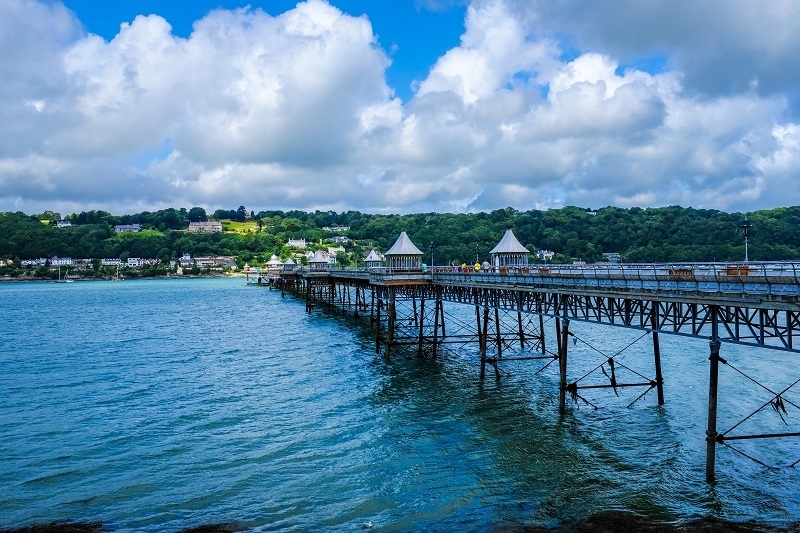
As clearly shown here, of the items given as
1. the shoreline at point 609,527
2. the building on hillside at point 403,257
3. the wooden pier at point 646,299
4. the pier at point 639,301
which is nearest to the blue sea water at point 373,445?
the shoreline at point 609,527

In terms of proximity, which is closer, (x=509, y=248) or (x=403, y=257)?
(x=509, y=248)

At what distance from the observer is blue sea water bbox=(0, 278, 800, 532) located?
18.9 meters

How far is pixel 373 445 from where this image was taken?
83.5 ft

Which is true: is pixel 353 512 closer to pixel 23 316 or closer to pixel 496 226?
pixel 23 316

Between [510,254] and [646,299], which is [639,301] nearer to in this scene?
[646,299]

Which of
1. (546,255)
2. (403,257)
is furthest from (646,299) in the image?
(546,255)

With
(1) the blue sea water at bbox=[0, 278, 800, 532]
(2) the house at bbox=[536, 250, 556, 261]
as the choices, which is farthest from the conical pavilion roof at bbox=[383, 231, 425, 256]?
(2) the house at bbox=[536, 250, 556, 261]

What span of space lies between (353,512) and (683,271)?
53.0ft

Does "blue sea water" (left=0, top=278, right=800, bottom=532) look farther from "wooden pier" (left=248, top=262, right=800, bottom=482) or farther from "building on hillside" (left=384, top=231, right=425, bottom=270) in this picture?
"building on hillside" (left=384, top=231, right=425, bottom=270)

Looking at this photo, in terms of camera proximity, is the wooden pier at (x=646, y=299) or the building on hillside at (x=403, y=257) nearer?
the wooden pier at (x=646, y=299)

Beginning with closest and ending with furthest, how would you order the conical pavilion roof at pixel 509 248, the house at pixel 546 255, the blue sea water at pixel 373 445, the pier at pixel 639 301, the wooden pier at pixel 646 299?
1. the blue sea water at pixel 373 445
2. the wooden pier at pixel 646 299
3. the pier at pixel 639 301
4. the conical pavilion roof at pixel 509 248
5. the house at pixel 546 255

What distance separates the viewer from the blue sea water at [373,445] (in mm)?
18922

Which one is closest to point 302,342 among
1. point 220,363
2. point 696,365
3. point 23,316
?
point 220,363

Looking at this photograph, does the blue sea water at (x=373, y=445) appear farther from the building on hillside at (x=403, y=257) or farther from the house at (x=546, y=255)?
the house at (x=546, y=255)
